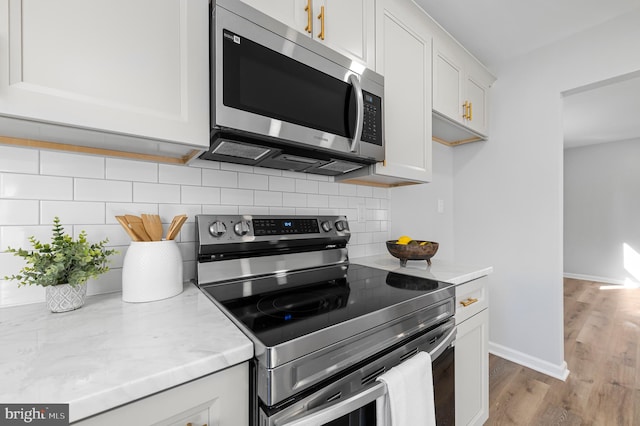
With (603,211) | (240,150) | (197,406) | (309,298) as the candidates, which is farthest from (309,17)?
(603,211)

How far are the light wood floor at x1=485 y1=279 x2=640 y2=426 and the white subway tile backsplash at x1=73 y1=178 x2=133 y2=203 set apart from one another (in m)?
2.20

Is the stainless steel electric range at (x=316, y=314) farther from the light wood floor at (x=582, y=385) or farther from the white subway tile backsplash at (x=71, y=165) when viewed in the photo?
the light wood floor at (x=582, y=385)

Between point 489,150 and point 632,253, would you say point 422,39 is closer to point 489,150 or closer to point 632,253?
point 489,150

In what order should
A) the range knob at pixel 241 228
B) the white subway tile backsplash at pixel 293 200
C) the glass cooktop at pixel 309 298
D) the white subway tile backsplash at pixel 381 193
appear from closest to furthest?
1. the glass cooktop at pixel 309 298
2. the range knob at pixel 241 228
3. the white subway tile backsplash at pixel 293 200
4. the white subway tile backsplash at pixel 381 193

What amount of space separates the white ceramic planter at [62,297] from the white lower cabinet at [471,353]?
55.9 inches

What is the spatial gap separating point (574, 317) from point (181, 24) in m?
4.59

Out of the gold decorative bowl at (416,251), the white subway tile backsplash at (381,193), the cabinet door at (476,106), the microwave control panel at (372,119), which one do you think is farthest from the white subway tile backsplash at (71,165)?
the cabinet door at (476,106)

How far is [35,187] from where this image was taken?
35.5 inches

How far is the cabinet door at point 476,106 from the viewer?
2111 millimetres

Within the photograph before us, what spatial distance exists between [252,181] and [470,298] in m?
1.24

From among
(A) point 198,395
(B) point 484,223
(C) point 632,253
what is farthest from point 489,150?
(C) point 632,253

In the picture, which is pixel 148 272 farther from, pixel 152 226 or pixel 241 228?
pixel 241 228

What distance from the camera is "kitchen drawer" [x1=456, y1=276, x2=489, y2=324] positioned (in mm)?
1282

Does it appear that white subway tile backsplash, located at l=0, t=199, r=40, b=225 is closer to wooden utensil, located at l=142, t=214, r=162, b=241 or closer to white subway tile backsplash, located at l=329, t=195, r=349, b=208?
wooden utensil, located at l=142, t=214, r=162, b=241
